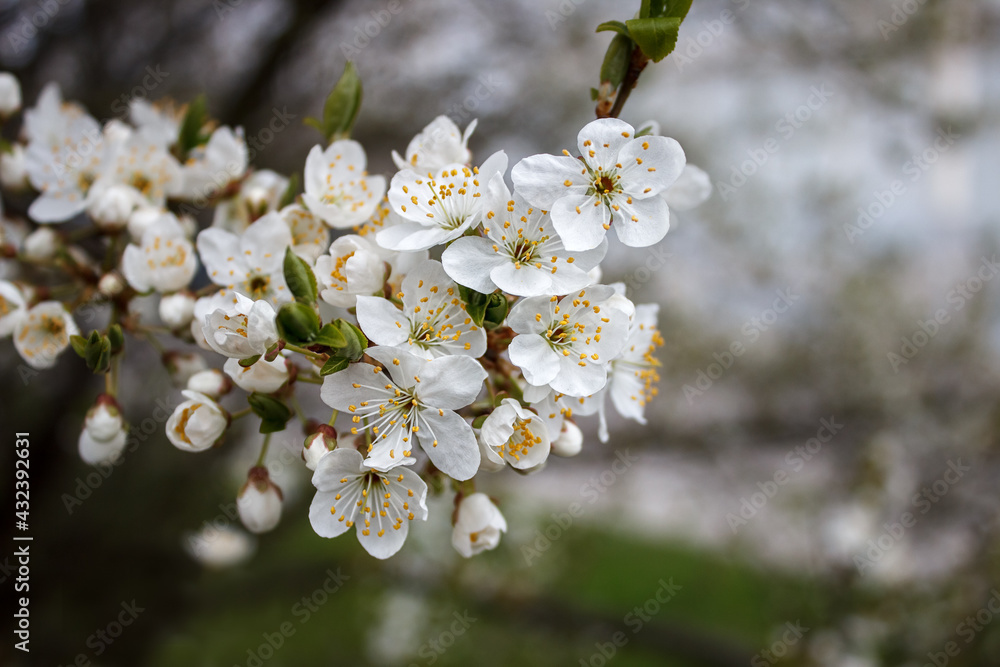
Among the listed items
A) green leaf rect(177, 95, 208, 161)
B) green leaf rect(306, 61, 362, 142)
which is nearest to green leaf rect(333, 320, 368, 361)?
green leaf rect(306, 61, 362, 142)

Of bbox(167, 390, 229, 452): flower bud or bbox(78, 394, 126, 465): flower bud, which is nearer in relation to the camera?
bbox(167, 390, 229, 452): flower bud

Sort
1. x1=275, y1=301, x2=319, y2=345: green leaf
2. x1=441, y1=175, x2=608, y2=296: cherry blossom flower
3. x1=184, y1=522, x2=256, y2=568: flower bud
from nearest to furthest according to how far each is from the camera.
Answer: x1=275, y1=301, x2=319, y2=345: green leaf
x1=441, y1=175, x2=608, y2=296: cherry blossom flower
x1=184, y1=522, x2=256, y2=568: flower bud

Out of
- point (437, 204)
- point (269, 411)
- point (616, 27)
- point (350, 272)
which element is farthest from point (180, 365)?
point (616, 27)

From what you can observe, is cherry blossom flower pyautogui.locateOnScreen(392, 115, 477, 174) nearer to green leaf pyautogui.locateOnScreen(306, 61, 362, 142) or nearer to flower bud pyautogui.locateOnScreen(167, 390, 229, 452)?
green leaf pyautogui.locateOnScreen(306, 61, 362, 142)

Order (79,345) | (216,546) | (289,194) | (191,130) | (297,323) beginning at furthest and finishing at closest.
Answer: (216,546), (191,130), (289,194), (79,345), (297,323)

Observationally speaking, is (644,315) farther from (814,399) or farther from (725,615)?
(725,615)

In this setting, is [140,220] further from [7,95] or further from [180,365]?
[7,95]
